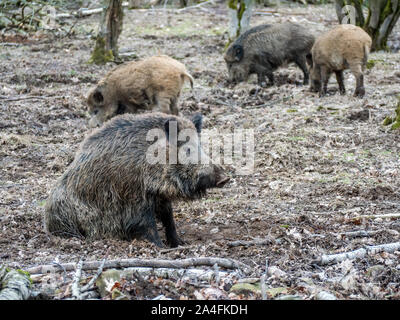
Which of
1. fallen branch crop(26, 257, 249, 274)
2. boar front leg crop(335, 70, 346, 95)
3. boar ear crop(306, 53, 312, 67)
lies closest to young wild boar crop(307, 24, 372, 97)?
boar front leg crop(335, 70, 346, 95)

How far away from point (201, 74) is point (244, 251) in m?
9.01

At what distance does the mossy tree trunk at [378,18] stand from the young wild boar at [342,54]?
16.2 ft

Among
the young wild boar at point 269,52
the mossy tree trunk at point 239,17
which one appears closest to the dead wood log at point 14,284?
the young wild boar at point 269,52

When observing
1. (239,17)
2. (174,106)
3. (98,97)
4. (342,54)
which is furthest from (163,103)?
(239,17)

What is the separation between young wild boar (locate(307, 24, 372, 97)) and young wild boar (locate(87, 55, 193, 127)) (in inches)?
107

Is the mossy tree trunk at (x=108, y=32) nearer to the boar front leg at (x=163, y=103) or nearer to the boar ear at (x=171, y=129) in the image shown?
the boar front leg at (x=163, y=103)

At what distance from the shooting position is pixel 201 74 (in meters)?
13.1

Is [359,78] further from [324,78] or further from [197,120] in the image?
[197,120]

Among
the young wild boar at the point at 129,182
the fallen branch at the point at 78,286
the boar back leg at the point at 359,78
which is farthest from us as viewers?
the boar back leg at the point at 359,78

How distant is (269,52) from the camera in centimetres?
1280

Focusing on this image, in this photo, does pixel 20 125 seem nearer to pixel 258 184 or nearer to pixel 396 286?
pixel 258 184

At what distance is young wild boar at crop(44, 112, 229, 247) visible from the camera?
489 cm

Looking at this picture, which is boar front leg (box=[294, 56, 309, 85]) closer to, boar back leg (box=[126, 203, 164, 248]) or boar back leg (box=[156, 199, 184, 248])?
boar back leg (box=[156, 199, 184, 248])

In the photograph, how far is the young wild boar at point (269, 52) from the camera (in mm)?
12750
